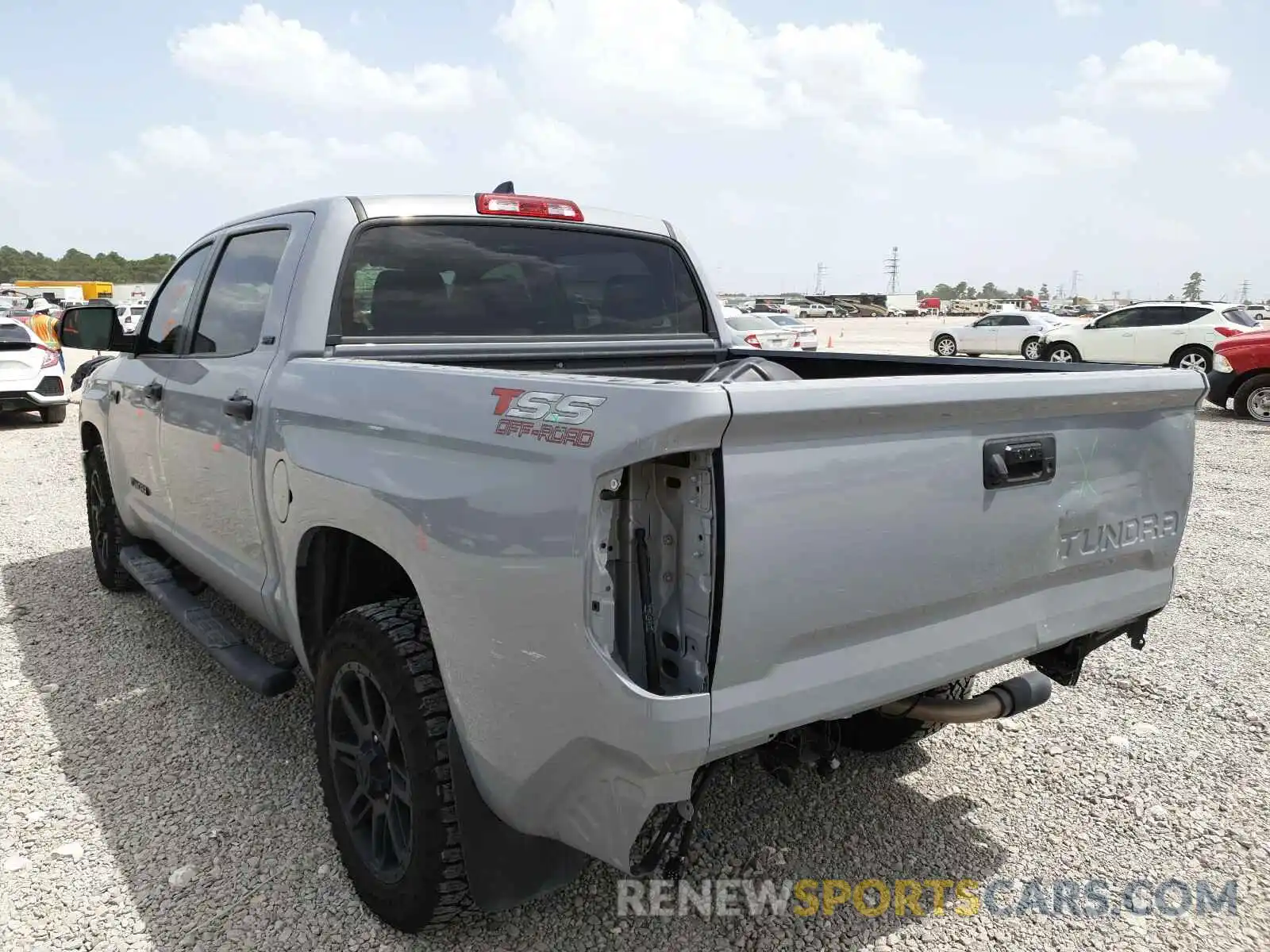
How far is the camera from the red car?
13.2 meters

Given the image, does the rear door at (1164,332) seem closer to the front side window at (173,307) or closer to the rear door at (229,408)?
the front side window at (173,307)

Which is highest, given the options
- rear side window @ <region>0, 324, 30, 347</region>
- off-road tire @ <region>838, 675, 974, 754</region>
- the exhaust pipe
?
rear side window @ <region>0, 324, 30, 347</region>

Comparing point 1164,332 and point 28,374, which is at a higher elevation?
point 1164,332

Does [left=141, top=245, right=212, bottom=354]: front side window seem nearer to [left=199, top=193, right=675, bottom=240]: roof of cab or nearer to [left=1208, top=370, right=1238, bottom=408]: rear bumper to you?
[left=199, top=193, right=675, bottom=240]: roof of cab

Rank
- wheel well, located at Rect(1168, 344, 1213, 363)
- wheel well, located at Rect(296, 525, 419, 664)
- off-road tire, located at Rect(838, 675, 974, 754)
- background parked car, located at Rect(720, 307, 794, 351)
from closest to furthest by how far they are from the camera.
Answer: wheel well, located at Rect(296, 525, 419, 664)
off-road tire, located at Rect(838, 675, 974, 754)
wheel well, located at Rect(1168, 344, 1213, 363)
background parked car, located at Rect(720, 307, 794, 351)

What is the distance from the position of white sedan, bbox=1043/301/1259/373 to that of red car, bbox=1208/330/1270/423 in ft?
10.4

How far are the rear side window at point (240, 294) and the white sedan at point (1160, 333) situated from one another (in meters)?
16.3

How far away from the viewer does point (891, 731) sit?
3.30 m

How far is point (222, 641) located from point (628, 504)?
2.35 metres

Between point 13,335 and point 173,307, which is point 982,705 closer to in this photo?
point 173,307

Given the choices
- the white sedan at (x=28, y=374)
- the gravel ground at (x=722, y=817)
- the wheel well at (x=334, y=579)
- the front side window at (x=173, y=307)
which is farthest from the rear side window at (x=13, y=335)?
the wheel well at (x=334, y=579)

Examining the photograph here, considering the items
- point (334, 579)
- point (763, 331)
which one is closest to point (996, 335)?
point (763, 331)

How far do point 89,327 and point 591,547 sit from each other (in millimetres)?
3435

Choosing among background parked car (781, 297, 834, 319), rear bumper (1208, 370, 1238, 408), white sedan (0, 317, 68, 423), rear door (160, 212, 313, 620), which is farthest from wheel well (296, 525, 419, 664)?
background parked car (781, 297, 834, 319)
